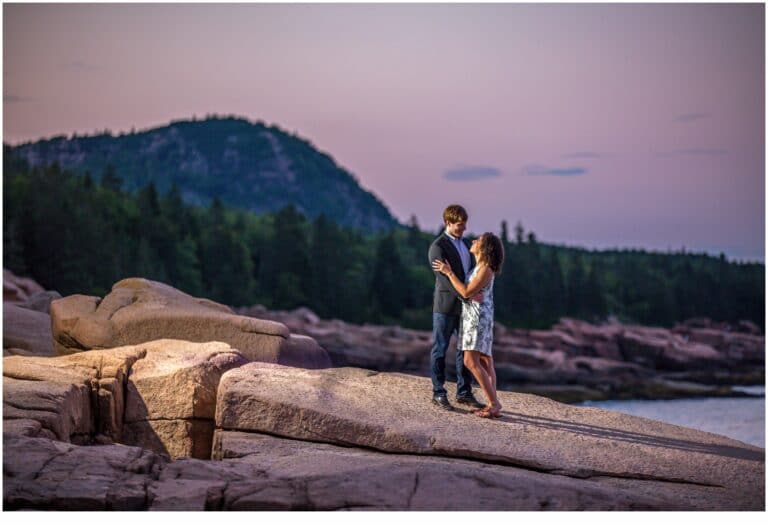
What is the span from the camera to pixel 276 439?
983 cm

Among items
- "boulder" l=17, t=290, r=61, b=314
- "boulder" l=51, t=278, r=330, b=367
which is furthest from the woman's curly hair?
"boulder" l=17, t=290, r=61, b=314

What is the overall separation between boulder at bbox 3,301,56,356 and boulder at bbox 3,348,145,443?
13.6 ft

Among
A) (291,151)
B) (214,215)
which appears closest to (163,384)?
(214,215)

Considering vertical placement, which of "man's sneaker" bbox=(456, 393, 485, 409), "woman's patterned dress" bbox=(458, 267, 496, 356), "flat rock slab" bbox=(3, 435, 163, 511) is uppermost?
"woman's patterned dress" bbox=(458, 267, 496, 356)

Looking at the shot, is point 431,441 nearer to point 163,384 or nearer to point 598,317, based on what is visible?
point 163,384

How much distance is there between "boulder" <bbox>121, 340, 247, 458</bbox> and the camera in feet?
35.0

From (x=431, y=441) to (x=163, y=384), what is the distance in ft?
10.1

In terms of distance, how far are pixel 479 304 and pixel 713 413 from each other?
28.8 metres

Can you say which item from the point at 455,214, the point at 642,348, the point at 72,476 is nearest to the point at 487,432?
the point at 455,214

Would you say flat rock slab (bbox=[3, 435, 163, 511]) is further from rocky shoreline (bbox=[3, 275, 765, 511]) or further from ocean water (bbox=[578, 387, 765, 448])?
ocean water (bbox=[578, 387, 765, 448])

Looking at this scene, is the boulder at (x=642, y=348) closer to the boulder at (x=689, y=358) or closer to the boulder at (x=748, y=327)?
the boulder at (x=689, y=358)

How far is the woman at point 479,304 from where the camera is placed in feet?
33.5

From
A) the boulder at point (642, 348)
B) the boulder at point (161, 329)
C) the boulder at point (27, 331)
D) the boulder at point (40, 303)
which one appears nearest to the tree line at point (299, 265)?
the boulder at point (642, 348)

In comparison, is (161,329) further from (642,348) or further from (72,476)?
(642,348)
